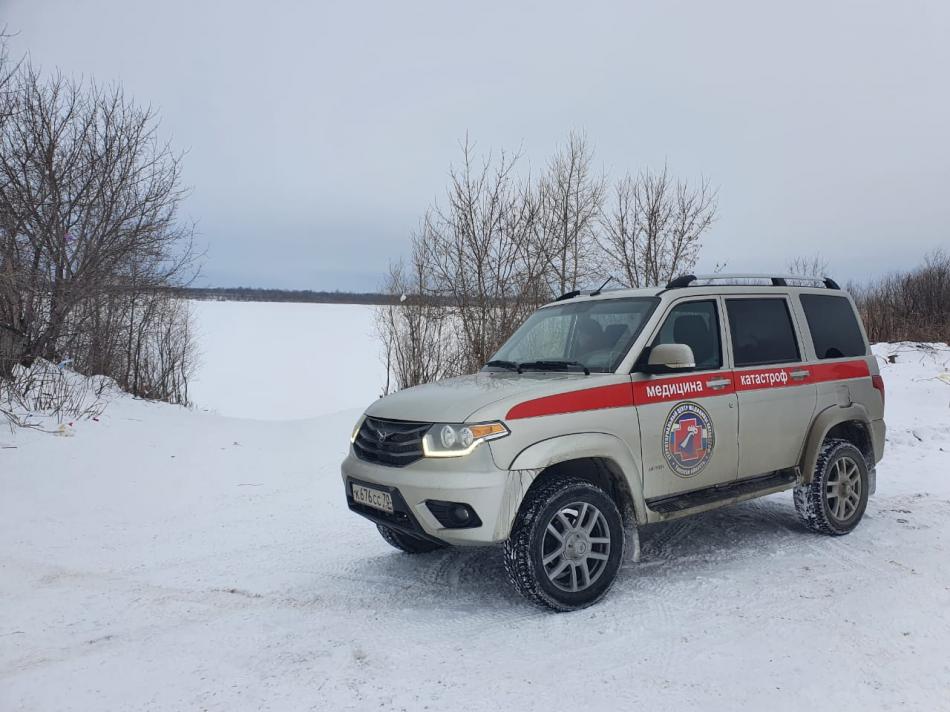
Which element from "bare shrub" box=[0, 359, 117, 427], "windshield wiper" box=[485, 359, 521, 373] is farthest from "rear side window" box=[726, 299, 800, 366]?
"bare shrub" box=[0, 359, 117, 427]

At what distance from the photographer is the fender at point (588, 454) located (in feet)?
12.5

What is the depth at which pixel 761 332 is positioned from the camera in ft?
16.8

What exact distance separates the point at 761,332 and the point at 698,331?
26.2 inches

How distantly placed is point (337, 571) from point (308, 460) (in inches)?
190

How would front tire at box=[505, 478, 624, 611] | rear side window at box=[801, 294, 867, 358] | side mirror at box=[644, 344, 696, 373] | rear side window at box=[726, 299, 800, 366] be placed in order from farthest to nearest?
rear side window at box=[801, 294, 867, 358]
rear side window at box=[726, 299, 800, 366]
side mirror at box=[644, 344, 696, 373]
front tire at box=[505, 478, 624, 611]

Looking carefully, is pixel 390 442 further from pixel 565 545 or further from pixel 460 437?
pixel 565 545

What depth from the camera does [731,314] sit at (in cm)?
499

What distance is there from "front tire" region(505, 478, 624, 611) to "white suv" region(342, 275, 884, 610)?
0.01m

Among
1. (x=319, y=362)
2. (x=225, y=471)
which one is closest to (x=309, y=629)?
(x=225, y=471)

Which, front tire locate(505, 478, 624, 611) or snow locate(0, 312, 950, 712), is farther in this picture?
front tire locate(505, 478, 624, 611)

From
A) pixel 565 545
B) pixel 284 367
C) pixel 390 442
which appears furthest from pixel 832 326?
pixel 284 367

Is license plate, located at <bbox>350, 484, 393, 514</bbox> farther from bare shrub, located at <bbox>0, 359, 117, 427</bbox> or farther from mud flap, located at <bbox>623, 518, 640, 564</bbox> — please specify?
bare shrub, located at <bbox>0, 359, 117, 427</bbox>

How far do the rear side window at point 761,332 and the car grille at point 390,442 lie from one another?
2.49 m

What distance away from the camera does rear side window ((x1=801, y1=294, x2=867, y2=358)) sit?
550cm
